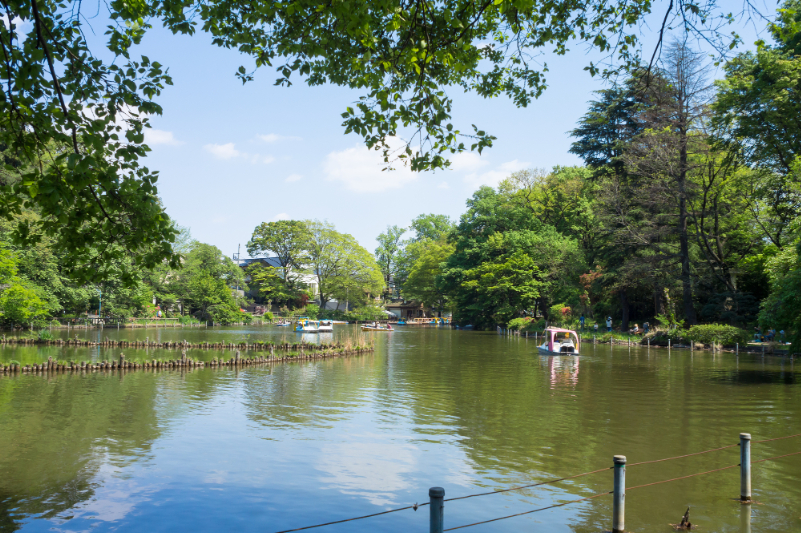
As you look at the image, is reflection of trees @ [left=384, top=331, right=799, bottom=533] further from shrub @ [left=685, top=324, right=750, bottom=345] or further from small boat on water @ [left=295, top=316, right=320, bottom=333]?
small boat on water @ [left=295, top=316, right=320, bottom=333]

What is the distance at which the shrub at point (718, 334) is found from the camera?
32272 millimetres

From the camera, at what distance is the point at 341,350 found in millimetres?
31797

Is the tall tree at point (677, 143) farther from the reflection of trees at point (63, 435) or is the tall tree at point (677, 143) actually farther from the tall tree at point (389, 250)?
the tall tree at point (389, 250)

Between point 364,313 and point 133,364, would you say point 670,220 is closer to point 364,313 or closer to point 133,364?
point 133,364

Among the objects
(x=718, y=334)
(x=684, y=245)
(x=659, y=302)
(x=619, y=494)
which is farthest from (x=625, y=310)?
(x=619, y=494)

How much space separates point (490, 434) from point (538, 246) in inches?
1815

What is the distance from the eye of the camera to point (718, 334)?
33062mm

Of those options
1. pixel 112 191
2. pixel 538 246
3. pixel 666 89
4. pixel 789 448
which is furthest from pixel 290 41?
pixel 538 246

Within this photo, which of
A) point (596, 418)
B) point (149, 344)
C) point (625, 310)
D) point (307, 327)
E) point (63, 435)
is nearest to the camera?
point (63, 435)

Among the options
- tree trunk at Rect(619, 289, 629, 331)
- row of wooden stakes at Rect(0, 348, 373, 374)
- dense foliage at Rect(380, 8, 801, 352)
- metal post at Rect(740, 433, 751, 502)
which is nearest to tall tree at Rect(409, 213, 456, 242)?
dense foliage at Rect(380, 8, 801, 352)

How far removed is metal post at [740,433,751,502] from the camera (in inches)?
289

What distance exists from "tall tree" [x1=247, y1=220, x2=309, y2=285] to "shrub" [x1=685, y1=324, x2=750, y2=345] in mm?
56571

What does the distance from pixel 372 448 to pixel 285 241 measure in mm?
71749

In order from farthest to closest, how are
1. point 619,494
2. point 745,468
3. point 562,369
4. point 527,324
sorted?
point 527,324
point 562,369
point 745,468
point 619,494
